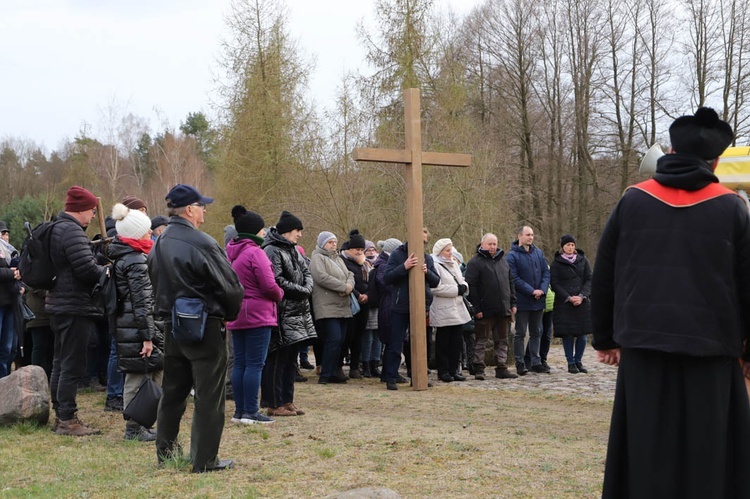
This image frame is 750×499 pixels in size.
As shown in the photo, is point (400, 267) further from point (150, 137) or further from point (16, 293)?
point (150, 137)

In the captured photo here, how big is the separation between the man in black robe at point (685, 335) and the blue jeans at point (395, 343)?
6.88m

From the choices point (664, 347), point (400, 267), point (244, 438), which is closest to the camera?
point (664, 347)

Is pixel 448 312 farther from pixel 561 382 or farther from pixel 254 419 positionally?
pixel 254 419

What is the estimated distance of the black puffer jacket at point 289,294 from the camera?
875 cm

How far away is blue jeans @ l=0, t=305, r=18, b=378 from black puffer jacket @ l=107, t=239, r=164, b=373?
10.1ft

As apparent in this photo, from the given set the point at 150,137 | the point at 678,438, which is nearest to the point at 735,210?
the point at 678,438

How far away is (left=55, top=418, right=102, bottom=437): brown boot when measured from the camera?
24.8 ft

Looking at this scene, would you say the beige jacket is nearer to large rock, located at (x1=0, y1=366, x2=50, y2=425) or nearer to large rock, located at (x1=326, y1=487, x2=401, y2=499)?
large rock, located at (x1=0, y1=366, x2=50, y2=425)

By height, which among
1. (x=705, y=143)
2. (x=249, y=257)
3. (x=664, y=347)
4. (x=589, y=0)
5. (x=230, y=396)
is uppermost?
(x=589, y=0)

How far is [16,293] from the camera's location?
9828 mm

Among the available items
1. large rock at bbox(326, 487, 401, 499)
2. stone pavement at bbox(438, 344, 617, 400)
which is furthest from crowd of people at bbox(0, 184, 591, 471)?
large rock at bbox(326, 487, 401, 499)

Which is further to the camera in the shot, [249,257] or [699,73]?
[699,73]

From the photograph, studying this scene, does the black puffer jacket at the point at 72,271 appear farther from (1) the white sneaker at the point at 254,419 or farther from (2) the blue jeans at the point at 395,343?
(2) the blue jeans at the point at 395,343

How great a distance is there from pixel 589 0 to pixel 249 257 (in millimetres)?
25167
